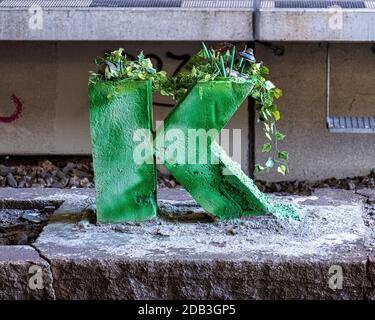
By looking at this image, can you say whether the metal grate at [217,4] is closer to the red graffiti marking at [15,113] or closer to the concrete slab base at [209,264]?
the red graffiti marking at [15,113]

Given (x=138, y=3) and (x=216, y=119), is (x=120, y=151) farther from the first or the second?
(x=138, y=3)

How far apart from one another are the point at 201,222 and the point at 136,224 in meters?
0.31

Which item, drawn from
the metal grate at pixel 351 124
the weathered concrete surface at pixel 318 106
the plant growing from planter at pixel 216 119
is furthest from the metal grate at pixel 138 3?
the plant growing from planter at pixel 216 119

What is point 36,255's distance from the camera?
3307 millimetres

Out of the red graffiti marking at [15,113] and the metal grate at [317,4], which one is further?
the red graffiti marking at [15,113]

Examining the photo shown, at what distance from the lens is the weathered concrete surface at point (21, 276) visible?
128 inches

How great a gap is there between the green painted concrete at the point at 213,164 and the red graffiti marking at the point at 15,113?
10.7ft

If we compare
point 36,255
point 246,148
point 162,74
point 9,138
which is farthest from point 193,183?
point 9,138

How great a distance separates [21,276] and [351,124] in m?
3.50

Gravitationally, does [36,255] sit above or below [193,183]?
below

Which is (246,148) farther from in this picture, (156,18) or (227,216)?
(227,216)

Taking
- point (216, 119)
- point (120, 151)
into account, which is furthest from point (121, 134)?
point (216, 119)

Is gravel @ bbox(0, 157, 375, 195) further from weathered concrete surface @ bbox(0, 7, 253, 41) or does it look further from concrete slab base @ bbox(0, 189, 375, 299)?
concrete slab base @ bbox(0, 189, 375, 299)

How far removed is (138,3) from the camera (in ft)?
18.8
